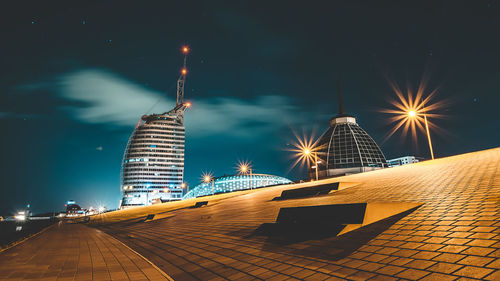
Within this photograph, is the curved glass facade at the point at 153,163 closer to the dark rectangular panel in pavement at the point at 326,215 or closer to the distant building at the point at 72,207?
the distant building at the point at 72,207

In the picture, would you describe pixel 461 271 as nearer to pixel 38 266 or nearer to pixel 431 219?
pixel 431 219

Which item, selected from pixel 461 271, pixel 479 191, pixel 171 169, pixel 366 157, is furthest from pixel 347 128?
pixel 171 169

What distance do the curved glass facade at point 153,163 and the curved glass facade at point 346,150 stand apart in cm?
9796

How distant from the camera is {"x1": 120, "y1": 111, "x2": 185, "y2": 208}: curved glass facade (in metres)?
141

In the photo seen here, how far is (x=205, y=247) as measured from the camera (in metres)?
8.52

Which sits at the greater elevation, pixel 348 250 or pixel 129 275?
pixel 348 250

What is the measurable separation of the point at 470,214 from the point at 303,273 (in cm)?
404

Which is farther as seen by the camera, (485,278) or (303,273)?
(303,273)

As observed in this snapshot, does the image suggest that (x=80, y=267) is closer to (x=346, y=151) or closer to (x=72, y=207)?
(x=346, y=151)

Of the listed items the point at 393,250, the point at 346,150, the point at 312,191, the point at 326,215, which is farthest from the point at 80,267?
the point at 346,150

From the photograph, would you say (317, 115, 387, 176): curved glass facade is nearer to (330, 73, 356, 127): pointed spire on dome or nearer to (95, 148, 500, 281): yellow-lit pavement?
(330, 73, 356, 127): pointed spire on dome

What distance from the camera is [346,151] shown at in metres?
68.2

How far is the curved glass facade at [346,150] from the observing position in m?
66.1

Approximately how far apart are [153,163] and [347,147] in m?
110
